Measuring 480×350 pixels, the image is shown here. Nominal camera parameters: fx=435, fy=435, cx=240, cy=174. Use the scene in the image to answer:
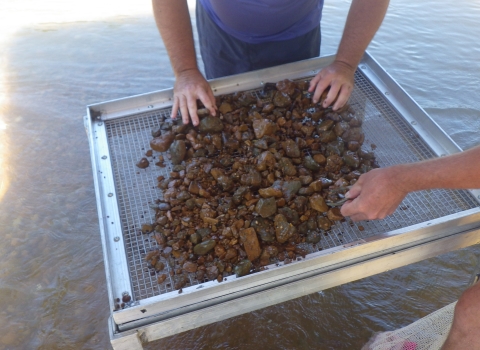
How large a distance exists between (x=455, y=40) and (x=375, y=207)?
9.85 ft

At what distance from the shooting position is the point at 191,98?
5.37 feet

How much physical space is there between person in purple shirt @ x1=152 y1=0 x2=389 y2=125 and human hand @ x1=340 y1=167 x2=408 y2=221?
0.48m

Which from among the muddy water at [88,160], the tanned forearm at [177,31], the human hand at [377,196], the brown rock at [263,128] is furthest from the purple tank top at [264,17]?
the muddy water at [88,160]

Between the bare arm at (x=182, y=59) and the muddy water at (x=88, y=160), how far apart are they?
1010 mm

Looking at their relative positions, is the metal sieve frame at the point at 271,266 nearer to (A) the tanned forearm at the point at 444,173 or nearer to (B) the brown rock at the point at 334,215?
(B) the brown rock at the point at 334,215

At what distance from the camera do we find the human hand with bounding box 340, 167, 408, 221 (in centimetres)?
123

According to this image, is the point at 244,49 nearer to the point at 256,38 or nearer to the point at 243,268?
the point at 256,38

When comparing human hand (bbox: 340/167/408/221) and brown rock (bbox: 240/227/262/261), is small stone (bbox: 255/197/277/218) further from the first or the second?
human hand (bbox: 340/167/408/221)

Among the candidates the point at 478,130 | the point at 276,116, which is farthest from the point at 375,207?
the point at 478,130

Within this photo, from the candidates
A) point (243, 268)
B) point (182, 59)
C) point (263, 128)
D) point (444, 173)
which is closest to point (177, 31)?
point (182, 59)

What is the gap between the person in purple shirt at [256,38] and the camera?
5.50 ft

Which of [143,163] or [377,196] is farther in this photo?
[143,163]

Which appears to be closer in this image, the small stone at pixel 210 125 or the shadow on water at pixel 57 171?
the small stone at pixel 210 125

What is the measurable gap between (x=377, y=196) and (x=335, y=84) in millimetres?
598
